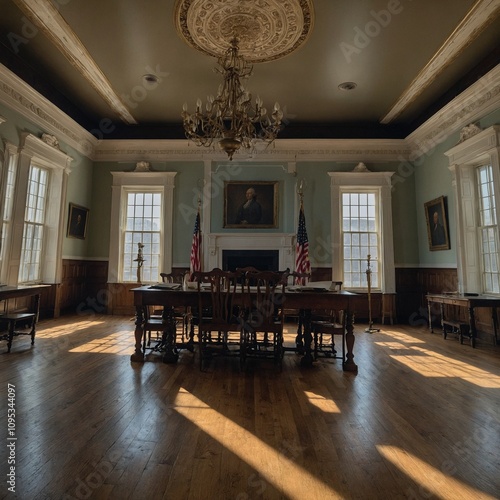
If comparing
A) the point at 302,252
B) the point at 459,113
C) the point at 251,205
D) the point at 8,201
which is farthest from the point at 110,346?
the point at 459,113

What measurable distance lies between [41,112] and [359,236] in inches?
257

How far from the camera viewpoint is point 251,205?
23.7 ft

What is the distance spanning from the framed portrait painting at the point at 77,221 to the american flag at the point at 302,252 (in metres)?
4.64

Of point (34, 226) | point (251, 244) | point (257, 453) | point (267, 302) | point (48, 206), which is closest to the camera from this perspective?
point (257, 453)

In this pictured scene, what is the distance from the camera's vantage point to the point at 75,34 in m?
4.53

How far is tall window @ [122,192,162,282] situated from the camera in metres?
7.38

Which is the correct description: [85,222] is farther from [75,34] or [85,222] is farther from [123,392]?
[123,392]

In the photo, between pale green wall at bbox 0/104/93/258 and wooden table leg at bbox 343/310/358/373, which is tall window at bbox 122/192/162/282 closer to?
pale green wall at bbox 0/104/93/258

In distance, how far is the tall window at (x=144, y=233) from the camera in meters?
7.38

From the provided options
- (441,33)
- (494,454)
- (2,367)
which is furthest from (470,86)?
(2,367)

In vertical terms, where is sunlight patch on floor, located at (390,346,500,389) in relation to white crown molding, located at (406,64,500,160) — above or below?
below

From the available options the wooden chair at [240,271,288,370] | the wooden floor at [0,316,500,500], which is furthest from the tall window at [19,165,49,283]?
the wooden chair at [240,271,288,370]

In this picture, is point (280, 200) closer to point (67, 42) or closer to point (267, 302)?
point (267, 302)

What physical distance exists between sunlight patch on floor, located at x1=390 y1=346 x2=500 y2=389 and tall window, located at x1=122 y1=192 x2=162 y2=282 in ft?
17.3
